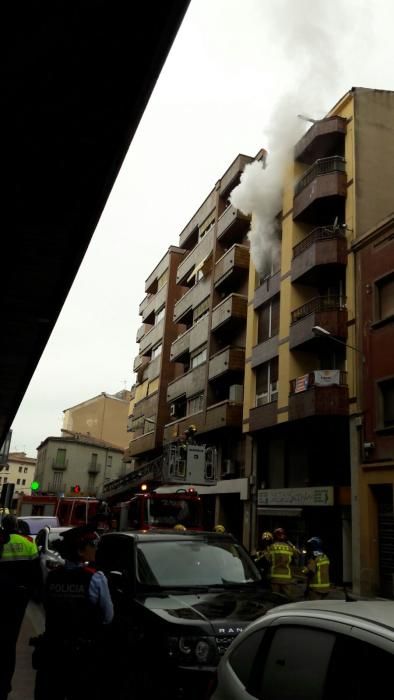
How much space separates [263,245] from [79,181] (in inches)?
859

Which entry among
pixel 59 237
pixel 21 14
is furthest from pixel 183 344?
pixel 21 14

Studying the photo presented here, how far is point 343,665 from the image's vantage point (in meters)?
2.43

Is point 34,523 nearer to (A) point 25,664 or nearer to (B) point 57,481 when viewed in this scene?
(A) point 25,664

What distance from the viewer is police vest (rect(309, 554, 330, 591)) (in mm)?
9805

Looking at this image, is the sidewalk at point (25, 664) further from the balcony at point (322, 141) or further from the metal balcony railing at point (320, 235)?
the balcony at point (322, 141)

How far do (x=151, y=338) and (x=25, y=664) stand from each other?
117ft

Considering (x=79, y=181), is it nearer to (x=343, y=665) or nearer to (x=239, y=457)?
(x=343, y=665)

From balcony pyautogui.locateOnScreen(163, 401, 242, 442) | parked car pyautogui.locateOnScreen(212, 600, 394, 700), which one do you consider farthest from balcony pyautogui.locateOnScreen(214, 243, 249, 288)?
parked car pyautogui.locateOnScreen(212, 600, 394, 700)

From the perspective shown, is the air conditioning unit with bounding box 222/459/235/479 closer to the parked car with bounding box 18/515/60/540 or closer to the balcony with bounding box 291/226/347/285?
the balcony with bounding box 291/226/347/285

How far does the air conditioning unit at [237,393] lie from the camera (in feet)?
91.2

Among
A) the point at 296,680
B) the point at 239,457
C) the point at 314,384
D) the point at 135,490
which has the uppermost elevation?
the point at 314,384

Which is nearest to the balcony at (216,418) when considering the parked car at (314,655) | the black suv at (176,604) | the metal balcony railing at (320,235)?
the metal balcony railing at (320,235)

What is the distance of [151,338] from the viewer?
140 ft

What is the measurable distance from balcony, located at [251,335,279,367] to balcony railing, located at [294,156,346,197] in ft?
21.3
